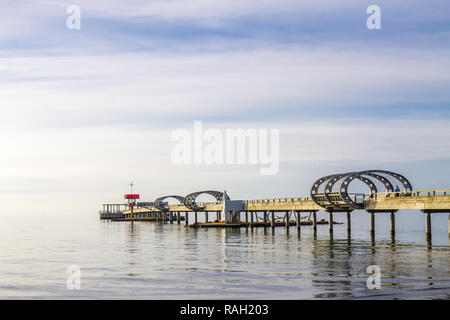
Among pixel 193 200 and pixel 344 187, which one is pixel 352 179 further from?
pixel 193 200

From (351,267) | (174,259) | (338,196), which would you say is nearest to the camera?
(351,267)

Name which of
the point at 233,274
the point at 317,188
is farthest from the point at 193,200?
the point at 233,274

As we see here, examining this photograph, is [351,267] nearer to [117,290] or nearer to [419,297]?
[419,297]

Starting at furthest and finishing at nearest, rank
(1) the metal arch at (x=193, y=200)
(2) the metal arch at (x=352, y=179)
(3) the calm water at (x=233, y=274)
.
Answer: (1) the metal arch at (x=193, y=200)
(2) the metal arch at (x=352, y=179)
(3) the calm water at (x=233, y=274)

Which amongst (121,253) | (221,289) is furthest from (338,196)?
(221,289)

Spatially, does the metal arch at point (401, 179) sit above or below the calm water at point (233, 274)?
above

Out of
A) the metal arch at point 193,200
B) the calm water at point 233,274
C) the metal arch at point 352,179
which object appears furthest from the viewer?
the metal arch at point 193,200

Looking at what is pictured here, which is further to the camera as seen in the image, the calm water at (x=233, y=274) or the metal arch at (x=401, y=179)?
the metal arch at (x=401, y=179)

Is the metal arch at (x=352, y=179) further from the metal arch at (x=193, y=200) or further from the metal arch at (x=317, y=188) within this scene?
the metal arch at (x=193, y=200)

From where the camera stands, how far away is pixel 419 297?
25.8m

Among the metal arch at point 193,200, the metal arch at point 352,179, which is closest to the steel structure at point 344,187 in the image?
the metal arch at point 352,179

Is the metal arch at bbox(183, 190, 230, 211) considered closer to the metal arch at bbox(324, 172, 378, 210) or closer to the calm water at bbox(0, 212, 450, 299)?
the metal arch at bbox(324, 172, 378, 210)

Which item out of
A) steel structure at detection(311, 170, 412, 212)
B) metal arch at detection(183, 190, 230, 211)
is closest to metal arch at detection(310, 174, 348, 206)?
steel structure at detection(311, 170, 412, 212)

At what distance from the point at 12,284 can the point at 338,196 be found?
145 ft
